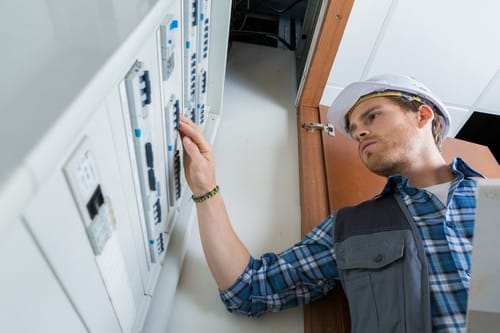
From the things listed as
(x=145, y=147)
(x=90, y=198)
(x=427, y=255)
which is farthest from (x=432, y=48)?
(x=90, y=198)

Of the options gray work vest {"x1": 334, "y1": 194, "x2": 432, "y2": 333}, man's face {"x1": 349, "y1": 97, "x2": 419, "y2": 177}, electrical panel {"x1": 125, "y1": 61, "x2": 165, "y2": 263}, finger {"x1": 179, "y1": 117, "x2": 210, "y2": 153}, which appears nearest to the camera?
electrical panel {"x1": 125, "y1": 61, "x2": 165, "y2": 263}

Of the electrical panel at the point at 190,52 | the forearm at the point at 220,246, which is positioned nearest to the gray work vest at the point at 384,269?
the forearm at the point at 220,246

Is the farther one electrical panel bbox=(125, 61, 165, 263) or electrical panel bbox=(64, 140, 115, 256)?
electrical panel bbox=(125, 61, 165, 263)

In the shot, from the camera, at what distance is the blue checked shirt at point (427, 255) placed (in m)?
0.56

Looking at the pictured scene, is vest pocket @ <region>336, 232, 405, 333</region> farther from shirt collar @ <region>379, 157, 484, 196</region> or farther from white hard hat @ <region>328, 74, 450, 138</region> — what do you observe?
white hard hat @ <region>328, 74, 450, 138</region>

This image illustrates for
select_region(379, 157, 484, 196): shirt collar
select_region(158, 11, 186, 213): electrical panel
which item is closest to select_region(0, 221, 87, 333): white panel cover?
select_region(158, 11, 186, 213): electrical panel

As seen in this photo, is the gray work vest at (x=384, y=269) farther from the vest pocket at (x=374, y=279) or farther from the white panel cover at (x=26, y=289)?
the white panel cover at (x=26, y=289)

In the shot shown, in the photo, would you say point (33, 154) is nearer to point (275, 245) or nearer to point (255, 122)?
point (275, 245)

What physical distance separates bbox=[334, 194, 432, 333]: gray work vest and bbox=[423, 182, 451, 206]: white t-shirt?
0.35 feet

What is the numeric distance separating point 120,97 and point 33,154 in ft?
0.62

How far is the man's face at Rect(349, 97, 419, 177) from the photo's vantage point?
0.82m

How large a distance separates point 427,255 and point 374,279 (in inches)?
4.3

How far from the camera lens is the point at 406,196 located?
2.29ft

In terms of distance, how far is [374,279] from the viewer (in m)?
0.58
